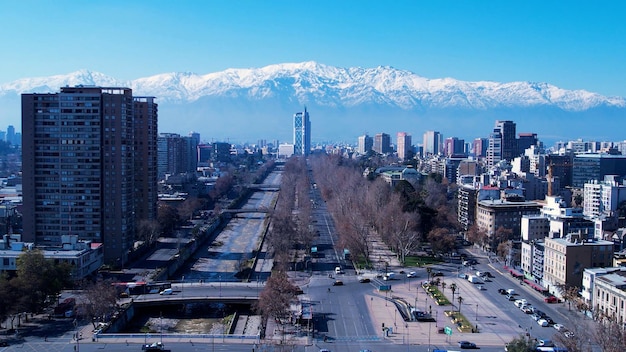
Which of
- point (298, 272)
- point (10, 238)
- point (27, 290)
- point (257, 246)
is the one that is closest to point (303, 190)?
point (257, 246)

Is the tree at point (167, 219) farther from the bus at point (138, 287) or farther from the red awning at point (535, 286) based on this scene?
the red awning at point (535, 286)

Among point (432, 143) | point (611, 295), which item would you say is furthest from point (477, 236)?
point (432, 143)

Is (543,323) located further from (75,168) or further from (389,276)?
(75,168)

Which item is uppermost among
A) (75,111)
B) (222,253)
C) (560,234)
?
(75,111)

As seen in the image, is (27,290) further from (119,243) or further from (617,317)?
(617,317)

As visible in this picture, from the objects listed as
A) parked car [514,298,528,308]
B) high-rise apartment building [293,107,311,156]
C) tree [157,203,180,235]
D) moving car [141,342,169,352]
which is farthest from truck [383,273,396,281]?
high-rise apartment building [293,107,311,156]
